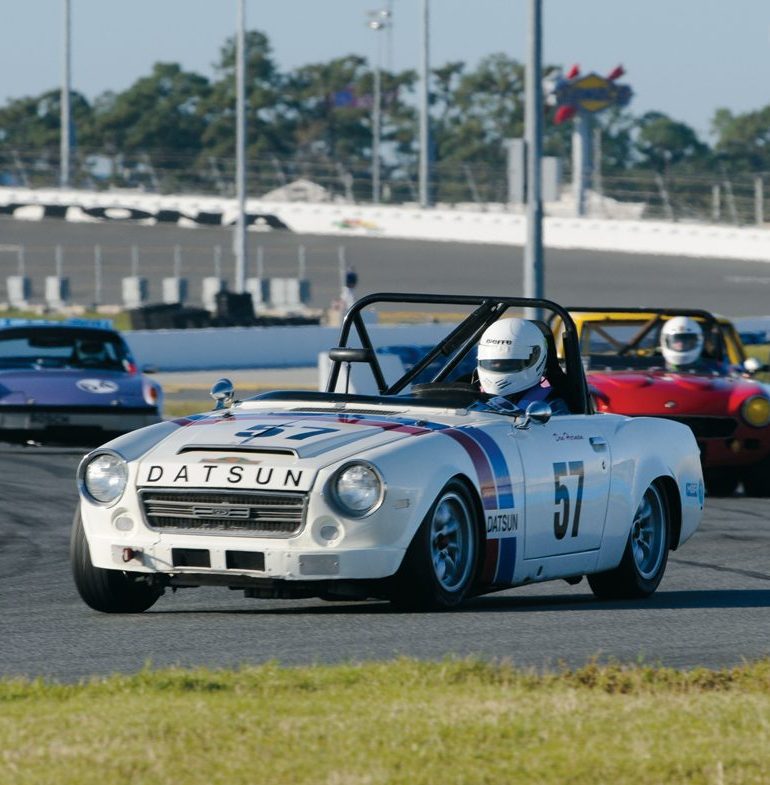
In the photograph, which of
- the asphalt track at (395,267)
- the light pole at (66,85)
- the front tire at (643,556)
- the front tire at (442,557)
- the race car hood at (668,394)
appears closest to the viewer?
the front tire at (442,557)

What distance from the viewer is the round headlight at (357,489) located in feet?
25.7

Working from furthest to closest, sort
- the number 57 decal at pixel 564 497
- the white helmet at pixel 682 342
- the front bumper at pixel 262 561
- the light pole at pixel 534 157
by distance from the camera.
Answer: the light pole at pixel 534 157, the white helmet at pixel 682 342, the number 57 decal at pixel 564 497, the front bumper at pixel 262 561

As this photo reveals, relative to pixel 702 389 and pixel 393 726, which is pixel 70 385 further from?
pixel 393 726

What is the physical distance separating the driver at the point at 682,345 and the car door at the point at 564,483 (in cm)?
664

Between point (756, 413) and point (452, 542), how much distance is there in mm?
7511

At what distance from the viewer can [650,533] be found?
9609 mm

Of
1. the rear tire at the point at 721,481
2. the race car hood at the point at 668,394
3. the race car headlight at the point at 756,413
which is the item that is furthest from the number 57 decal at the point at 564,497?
the rear tire at the point at 721,481

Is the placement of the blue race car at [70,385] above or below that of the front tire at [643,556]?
above

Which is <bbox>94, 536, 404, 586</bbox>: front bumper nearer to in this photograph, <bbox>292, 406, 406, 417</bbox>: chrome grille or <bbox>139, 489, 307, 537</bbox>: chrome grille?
<bbox>139, 489, 307, 537</bbox>: chrome grille

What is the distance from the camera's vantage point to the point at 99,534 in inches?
320

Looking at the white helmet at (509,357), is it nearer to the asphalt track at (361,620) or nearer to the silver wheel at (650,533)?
the silver wheel at (650,533)

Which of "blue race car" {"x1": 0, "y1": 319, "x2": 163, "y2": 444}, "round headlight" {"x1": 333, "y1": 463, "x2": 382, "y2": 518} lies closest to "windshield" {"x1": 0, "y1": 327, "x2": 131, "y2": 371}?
"blue race car" {"x1": 0, "y1": 319, "x2": 163, "y2": 444}

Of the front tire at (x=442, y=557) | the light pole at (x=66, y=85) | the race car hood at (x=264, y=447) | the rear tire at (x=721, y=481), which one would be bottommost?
the rear tire at (x=721, y=481)

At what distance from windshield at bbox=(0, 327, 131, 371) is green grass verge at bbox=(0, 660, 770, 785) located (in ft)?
41.0
